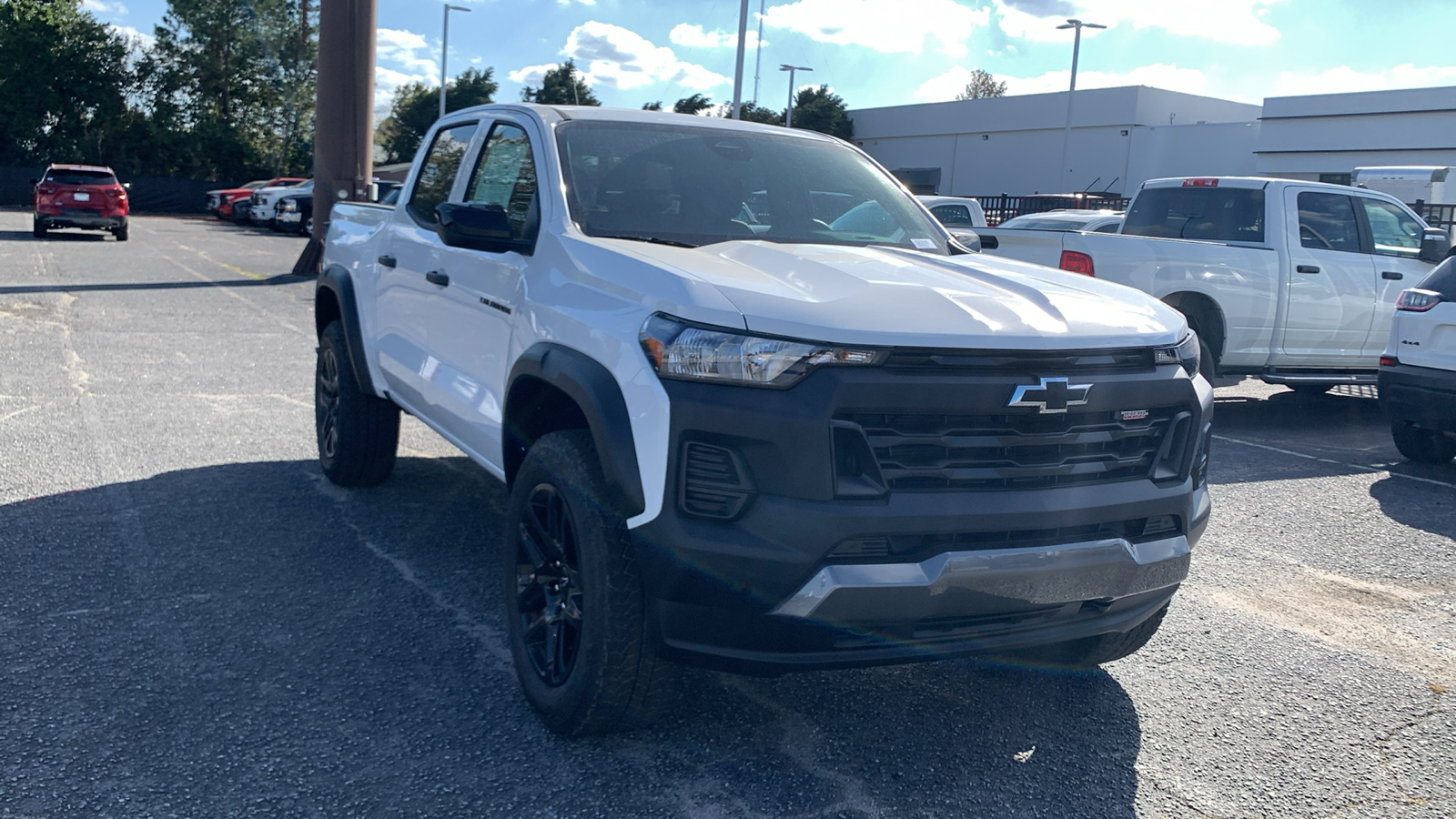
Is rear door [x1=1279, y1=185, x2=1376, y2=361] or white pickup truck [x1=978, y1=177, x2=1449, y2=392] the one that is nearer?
white pickup truck [x1=978, y1=177, x2=1449, y2=392]

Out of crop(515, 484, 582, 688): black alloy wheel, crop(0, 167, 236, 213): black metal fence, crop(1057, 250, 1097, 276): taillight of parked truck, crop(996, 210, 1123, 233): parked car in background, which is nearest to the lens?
crop(515, 484, 582, 688): black alloy wheel

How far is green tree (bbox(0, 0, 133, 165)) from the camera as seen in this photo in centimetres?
4922

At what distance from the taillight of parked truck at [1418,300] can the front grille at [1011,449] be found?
223 inches

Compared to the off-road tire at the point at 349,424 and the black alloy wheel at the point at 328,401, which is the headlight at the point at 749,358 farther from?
the black alloy wheel at the point at 328,401

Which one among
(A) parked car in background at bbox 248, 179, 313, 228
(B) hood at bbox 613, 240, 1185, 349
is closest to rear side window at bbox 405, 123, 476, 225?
(B) hood at bbox 613, 240, 1185, 349

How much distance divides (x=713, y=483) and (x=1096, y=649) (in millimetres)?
1699

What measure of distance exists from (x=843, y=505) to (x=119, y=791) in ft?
6.37

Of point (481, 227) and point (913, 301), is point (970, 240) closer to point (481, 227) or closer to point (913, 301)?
point (913, 301)

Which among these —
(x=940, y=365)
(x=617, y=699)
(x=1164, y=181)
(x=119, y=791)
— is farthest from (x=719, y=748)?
(x=1164, y=181)

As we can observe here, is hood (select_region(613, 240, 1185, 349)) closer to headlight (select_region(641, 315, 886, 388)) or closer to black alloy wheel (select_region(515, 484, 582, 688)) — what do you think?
headlight (select_region(641, 315, 886, 388))

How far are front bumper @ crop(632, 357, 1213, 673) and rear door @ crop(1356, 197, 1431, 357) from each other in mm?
8281

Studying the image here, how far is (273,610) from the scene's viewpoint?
14.1 feet

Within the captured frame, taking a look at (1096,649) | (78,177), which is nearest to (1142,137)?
(78,177)

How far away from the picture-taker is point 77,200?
2586 centimetres
